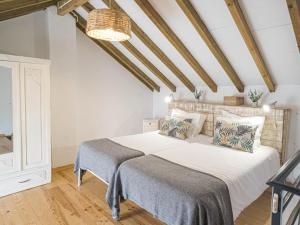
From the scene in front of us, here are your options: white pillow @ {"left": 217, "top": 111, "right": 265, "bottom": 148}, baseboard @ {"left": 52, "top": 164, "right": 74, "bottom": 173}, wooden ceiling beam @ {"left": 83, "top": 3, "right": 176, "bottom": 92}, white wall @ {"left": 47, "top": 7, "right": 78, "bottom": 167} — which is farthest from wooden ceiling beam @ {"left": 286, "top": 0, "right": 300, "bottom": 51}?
baseboard @ {"left": 52, "top": 164, "right": 74, "bottom": 173}

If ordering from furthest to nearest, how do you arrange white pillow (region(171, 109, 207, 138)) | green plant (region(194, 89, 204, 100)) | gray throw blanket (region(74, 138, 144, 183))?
1. green plant (region(194, 89, 204, 100))
2. white pillow (region(171, 109, 207, 138))
3. gray throw blanket (region(74, 138, 144, 183))

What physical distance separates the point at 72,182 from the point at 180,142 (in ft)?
5.56

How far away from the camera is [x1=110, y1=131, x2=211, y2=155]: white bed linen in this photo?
9.62 ft

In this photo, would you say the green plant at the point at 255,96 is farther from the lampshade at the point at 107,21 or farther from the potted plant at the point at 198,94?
the lampshade at the point at 107,21

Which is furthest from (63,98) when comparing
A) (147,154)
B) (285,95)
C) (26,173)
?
(285,95)

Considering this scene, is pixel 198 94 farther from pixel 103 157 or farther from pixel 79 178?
pixel 79 178

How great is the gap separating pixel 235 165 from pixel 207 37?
1.57 m

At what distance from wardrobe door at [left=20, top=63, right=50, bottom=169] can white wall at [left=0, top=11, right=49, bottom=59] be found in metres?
0.71

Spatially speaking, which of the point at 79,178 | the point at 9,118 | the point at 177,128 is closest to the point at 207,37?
the point at 177,128

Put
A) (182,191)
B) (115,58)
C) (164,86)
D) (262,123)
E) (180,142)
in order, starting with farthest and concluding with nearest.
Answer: (164,86), (115,58), (180,142), (262,123), (182,191)

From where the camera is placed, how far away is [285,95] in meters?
3.17

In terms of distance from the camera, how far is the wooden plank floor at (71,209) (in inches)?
90.6

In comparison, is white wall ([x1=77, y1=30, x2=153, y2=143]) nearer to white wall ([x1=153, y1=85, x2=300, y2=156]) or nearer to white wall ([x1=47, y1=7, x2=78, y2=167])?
white wall ([x1=47, y1=7, x2=78, y2=167])

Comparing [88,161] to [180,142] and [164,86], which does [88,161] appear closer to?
[180,142]
